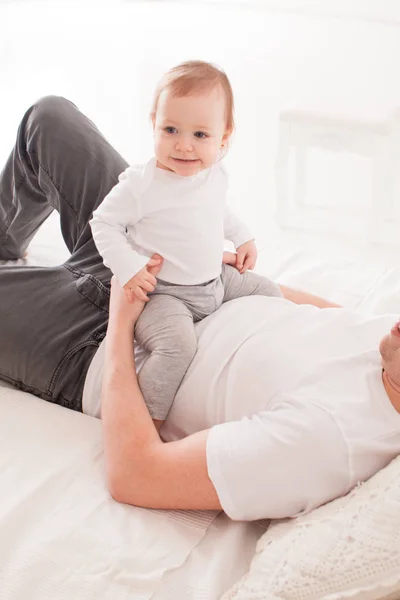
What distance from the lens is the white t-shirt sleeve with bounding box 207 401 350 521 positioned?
117 cm

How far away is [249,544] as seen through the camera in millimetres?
1243

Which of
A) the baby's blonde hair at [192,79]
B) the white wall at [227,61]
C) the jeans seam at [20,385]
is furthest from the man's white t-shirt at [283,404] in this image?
the white wall at [227,61]

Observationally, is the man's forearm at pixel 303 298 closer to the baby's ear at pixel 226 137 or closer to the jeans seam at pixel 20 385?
the baby's ear at pixel 226 137

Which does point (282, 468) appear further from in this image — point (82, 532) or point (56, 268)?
point (56, 268)

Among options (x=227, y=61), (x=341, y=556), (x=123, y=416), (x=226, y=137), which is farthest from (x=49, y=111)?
(x=227, y=61)

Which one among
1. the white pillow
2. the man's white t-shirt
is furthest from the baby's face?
the white pillow

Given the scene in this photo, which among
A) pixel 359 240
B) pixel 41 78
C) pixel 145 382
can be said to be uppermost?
pixel 41 78

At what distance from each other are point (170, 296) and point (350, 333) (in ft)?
1.13

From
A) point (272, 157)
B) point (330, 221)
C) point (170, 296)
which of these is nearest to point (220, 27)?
point (272, 157)

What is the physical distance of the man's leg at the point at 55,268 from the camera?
61.0 inches

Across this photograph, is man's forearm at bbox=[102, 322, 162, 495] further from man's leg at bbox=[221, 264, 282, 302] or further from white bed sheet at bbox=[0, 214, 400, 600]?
man's leg at bbox=[221, 264, 282, 302]

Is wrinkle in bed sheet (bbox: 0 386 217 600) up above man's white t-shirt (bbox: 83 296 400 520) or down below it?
below

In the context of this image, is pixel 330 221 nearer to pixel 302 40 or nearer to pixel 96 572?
pixel 302 40

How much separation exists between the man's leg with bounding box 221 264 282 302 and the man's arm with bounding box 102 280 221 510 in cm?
33
